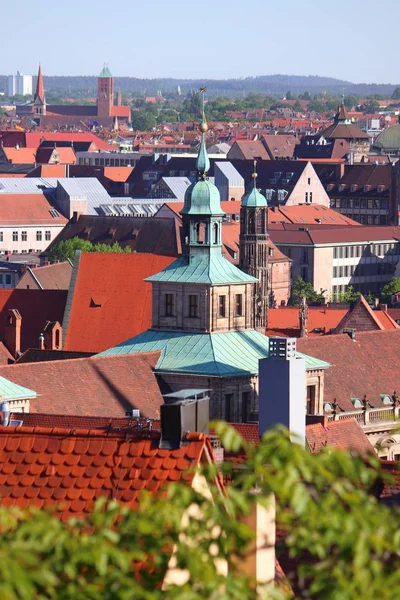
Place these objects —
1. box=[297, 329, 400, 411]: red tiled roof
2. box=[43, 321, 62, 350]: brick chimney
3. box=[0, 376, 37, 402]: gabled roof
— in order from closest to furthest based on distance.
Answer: box=[0, 376, 37, 402]: gabled roof, box=[297, 329, 400, 411]: red tiled roof, box=[43, 321, 62, 350]: brick chimney

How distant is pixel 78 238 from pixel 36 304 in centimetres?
5711

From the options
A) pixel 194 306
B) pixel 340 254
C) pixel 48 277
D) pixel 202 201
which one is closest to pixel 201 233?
pixel 202 201

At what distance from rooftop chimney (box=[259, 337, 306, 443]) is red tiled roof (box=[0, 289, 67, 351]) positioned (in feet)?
118

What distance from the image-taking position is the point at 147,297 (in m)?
77.9

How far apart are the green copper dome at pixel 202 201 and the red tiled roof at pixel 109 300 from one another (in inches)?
313

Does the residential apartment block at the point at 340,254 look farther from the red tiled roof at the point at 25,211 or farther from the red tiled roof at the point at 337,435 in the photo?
the red tiled roof at the point at 337,435

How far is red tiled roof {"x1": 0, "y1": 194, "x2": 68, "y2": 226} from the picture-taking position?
178625 mm

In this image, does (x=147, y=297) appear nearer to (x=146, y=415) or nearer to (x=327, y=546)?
(x=146, y=415)

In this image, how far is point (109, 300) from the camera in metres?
78.8

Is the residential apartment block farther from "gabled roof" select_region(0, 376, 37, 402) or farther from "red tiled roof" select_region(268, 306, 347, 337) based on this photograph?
"gabled roof" select_region(0, 376, 37, 402)

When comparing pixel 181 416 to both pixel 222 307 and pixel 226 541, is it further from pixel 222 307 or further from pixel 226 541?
pixel 222 307

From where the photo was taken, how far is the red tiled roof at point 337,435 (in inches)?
1901

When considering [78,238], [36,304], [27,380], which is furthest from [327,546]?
A: [78,238]

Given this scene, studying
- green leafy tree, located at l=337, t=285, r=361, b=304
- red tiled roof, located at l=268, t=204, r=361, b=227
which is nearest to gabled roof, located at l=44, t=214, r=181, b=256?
green leafy tree, located at l=337, t=285, r=361, b=304
